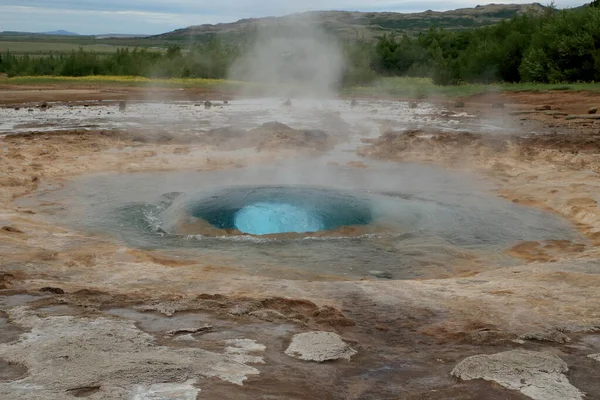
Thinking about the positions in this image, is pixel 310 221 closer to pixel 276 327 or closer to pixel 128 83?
pixel 276 327

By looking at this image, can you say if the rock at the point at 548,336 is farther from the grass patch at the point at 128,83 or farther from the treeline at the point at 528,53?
the grass patch at the point at 128,83

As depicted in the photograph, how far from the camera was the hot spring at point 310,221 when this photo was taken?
688 centimetres

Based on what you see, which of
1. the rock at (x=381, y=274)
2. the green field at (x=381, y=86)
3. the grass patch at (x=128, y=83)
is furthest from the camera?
the grass patch at (x=128, y=83)

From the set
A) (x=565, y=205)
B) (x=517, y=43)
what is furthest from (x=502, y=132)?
(x=517, y=43)

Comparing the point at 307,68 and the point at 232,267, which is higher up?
the point at 307,68

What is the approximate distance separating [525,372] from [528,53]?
30466 mm

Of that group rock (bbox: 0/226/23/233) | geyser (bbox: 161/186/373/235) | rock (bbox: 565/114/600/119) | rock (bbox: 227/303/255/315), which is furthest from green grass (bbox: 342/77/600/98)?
rock (bbox: 227/303/255/315)

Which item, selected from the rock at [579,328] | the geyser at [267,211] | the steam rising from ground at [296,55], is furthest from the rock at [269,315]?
the steam rising from ground at [296,55]

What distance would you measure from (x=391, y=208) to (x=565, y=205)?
2436 millimetres

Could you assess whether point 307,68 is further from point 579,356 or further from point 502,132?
point 579,356

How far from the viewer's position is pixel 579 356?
396cm

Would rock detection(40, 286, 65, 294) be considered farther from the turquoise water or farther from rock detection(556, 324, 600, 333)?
rock detection(556, 324, 600, 333)

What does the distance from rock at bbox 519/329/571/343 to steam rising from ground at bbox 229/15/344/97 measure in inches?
551

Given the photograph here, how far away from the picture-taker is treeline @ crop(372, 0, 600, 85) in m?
28.3
